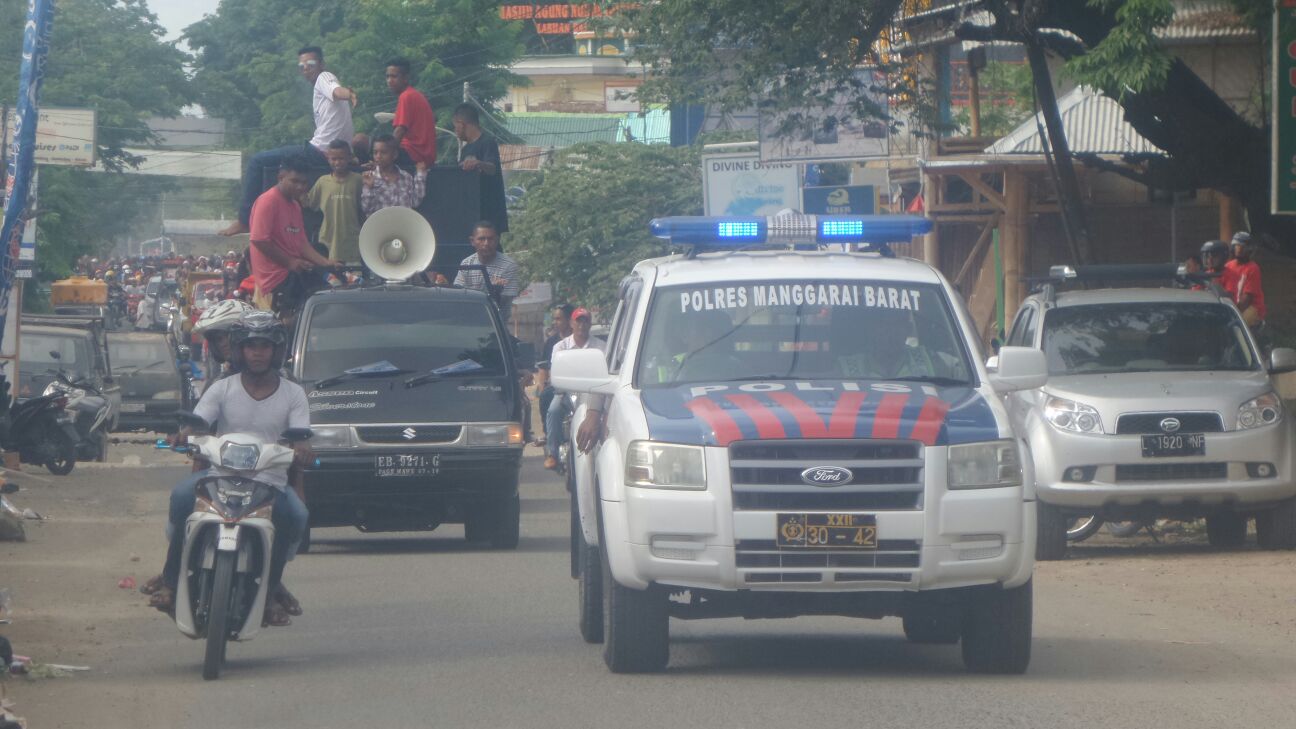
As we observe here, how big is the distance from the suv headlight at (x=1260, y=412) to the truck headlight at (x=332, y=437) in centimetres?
655

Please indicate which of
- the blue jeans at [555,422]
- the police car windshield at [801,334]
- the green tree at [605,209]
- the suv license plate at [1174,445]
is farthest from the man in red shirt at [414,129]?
the green tree at [605,209]

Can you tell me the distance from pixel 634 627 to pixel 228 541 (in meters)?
1.92

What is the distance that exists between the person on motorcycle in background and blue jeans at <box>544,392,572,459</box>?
1017cm

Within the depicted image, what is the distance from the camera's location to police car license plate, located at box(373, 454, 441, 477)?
44.8 feet

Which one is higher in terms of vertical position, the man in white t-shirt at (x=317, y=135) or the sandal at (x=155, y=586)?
the man in white t-shirt at (x=317, y=135)

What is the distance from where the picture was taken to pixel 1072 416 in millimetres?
13438

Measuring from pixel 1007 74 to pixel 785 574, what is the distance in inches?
1431

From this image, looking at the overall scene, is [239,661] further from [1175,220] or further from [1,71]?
[1,71]

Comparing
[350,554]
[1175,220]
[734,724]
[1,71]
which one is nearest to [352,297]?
[350,554]

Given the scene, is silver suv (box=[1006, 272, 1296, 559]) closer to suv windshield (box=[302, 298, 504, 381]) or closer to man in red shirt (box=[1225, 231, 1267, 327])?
man in red shirt (box=[1225, 231, 1267, 327])

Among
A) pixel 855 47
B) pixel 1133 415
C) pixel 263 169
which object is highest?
pixel 855 47

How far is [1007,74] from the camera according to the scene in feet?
139

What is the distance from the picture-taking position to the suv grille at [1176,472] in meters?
13.3

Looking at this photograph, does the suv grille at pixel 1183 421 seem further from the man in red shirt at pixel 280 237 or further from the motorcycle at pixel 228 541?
the motorcycle at pixel 228 541
